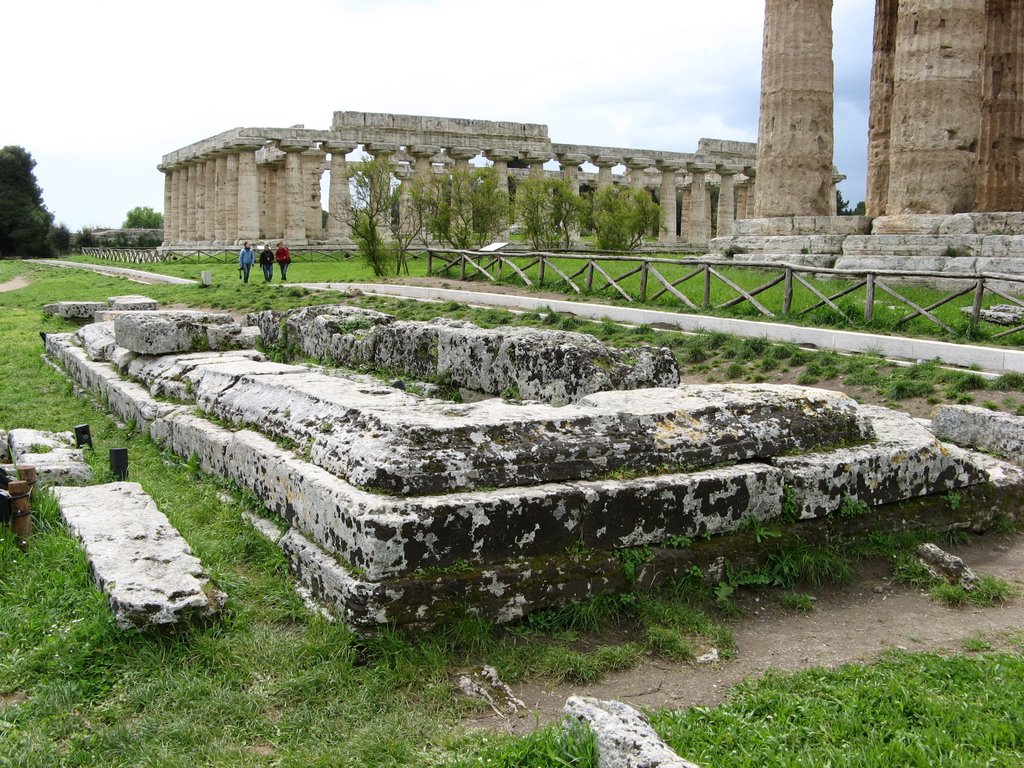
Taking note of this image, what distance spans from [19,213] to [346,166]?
29746mm

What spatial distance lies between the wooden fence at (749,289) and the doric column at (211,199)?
2838 cm

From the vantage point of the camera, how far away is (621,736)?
3062 millimetres

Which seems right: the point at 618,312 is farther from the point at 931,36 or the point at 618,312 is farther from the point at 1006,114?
the point at 1006,114

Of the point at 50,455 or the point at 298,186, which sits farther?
the point at 298,186

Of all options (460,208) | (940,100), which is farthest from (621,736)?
(460,208)

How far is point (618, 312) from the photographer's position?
55.3ft

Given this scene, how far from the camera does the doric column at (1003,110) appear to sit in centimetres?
2258

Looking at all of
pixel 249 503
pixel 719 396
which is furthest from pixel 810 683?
pixel 249 503

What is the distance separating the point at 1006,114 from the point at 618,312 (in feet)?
43.7

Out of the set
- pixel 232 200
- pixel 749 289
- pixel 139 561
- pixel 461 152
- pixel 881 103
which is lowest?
pixel 139 561

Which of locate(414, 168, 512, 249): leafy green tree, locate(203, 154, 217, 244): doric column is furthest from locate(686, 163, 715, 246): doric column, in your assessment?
locate(203, 154, 217, 244): doric column

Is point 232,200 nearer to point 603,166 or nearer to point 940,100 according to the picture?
point 603,166

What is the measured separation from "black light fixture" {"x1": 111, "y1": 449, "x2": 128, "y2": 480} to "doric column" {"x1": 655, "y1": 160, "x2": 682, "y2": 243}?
1829 inches

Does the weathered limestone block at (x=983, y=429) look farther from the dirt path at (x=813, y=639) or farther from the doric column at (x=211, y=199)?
the doric column at (x=211, y=199)
